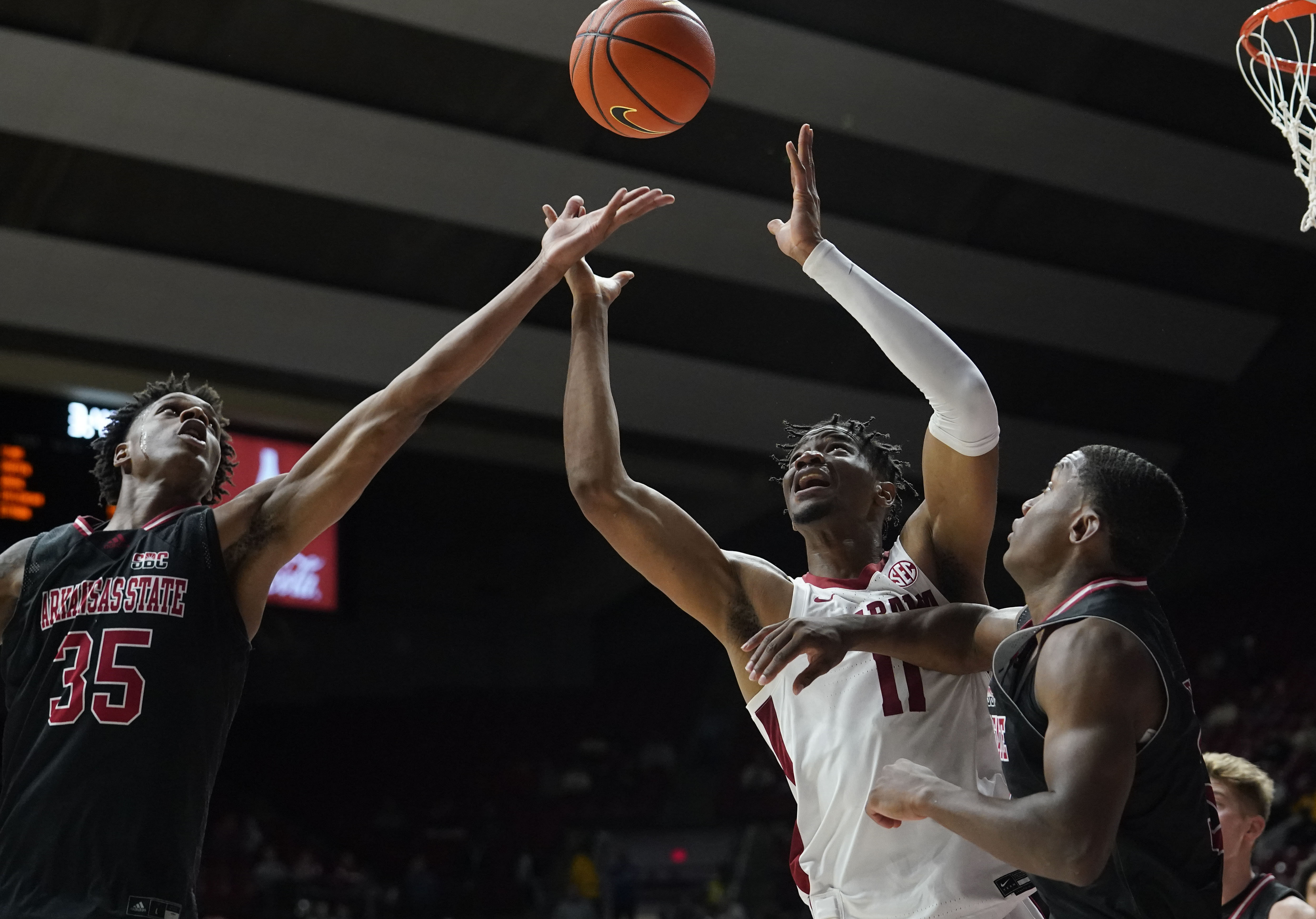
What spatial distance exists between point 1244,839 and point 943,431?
145 centimetres

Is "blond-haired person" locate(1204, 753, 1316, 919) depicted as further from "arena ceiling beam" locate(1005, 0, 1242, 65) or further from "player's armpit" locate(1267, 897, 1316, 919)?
Answer: "arena ceiling beam" locate(1005, 0, 1242, 65)

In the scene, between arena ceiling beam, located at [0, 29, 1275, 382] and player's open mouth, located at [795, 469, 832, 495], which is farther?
arena ceiling beam, located at [0, 29, 1275, 382]

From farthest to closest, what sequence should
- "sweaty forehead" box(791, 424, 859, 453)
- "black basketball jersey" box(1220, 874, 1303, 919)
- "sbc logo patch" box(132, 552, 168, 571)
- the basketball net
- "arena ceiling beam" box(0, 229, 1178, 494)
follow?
"arena ceiling beam" box(0, 229, 1178, 494)
the basketball net
"sweaty forehead" box(791, 424, 859, 453)
"black basketball jersey" box(1220, 874, 1303, 919)
"sbc logo patch" box(132, 552, 168, 571)

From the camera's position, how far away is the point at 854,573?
3.71 metres

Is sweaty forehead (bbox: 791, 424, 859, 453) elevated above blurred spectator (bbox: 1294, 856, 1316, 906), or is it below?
above

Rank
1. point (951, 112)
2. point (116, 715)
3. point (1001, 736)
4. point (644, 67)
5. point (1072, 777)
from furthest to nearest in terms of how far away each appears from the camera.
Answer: point (951, 112) < point (644, 67) < point (116, 715) < point (1001, 736) < point (1072, 777)

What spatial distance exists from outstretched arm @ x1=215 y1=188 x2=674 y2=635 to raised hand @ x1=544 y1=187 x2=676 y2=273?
10 cm

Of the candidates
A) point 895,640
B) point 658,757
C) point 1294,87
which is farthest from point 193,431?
point 658,757

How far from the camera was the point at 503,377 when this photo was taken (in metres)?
14.2

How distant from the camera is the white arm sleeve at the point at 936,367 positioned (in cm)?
334

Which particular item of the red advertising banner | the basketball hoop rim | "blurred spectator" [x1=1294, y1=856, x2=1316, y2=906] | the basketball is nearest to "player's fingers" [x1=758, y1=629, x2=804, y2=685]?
the basketball

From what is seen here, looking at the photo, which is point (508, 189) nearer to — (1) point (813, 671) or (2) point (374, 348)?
(2) point (374, 348)

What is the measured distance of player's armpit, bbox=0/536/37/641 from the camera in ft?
10.4

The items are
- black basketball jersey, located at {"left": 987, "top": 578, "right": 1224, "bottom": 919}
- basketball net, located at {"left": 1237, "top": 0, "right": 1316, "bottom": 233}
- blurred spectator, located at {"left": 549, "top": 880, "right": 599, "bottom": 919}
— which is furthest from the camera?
blurred spectator, located at {"left": 549, "top": 880, "right": 599, "bottom": 919}
